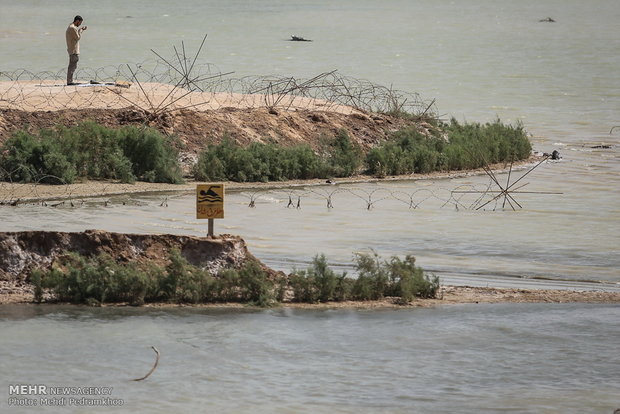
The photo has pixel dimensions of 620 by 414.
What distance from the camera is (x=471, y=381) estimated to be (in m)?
12.2

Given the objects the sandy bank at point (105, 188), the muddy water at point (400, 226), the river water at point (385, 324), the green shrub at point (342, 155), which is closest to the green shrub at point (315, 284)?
the river water at point (385, 324)

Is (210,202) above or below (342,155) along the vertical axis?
below

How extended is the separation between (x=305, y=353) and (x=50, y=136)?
442 inches

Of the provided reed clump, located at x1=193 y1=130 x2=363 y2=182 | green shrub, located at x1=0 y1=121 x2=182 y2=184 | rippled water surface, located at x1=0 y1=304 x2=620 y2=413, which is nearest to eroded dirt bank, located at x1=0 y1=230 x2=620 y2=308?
rippled water surface, located at x1=0 y1=304 x2=620 y2=413

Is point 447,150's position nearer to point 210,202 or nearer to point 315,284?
point 315,284

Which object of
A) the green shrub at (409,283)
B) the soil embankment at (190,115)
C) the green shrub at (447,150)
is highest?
the soil embankment at (190,115)

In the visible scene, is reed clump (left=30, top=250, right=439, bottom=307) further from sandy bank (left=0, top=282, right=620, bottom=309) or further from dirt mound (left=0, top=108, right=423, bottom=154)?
dirt mound (left=0, top=108, right=423, bottom=154)

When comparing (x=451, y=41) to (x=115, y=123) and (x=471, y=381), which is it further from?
(x=471, y=381)

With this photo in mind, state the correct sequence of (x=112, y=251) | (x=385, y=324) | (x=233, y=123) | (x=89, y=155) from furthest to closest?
(x=233, y=123)
(x=89, y=155)
(x=112, y=251)
(x=385, y=324)

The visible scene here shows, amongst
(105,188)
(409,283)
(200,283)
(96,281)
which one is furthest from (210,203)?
(105,188)

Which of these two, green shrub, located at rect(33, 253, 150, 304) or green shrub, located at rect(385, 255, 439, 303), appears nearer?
green shrub, located at rect(33, 253, 150, 304)

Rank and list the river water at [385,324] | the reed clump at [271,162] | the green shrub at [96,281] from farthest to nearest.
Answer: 1. the reed clump at [271,162]
2. the green shrub at [96,281]
3. the river water at [385,324]

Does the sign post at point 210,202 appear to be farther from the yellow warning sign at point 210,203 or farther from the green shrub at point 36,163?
the green shrub at point 36,163

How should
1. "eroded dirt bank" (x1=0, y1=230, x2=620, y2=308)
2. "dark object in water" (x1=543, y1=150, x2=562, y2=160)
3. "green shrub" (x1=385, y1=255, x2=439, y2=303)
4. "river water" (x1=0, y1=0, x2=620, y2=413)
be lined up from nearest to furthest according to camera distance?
"river water" (x1=0, y1=0, x2=620, y2=413)
"eroded dirt bank" (x1=0, y1=230, x2=620, y2=308)
"green shrub" (x1=385, y1=255, x2=439, y2=303)
"dark object in water" (x1=543, y1=150, x2=562, y2=160)
